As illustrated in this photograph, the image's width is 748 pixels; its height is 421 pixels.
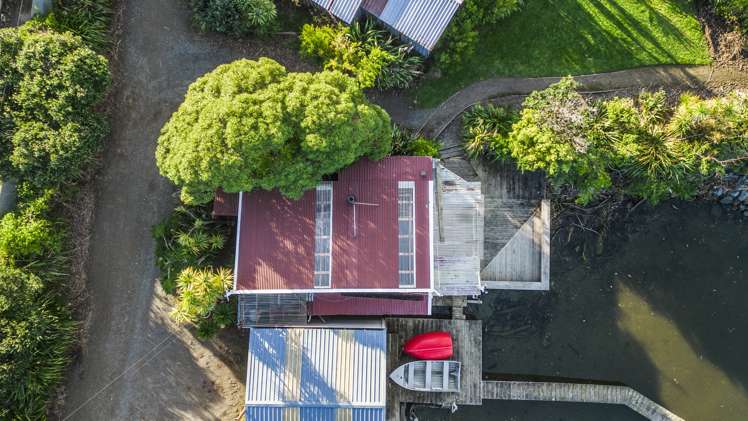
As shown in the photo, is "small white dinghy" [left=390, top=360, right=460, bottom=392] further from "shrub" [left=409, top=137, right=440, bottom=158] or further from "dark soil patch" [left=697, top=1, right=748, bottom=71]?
"dark soil patch" [left=697, top=1, right=748, bottom=71]

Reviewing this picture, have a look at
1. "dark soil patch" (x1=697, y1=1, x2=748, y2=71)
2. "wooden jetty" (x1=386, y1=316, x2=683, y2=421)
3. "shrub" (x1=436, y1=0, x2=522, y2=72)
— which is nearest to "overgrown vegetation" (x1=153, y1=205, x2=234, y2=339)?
"wooden jetty" (x1=386, y1=316, x2=683, y2=421)

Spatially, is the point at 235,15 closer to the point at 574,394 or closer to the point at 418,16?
the point at 418,16

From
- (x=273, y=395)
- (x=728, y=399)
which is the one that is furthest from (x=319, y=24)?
(x=728, y=399)

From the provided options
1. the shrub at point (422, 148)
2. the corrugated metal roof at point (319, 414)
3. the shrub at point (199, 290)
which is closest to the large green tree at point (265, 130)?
the shrub at point (422, 148)

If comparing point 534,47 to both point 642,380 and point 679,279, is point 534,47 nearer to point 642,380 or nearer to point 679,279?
point 679,279

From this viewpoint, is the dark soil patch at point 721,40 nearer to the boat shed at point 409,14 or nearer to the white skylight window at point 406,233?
the boat shed at point 409,14

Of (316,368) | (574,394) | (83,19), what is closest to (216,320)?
(316,368)
